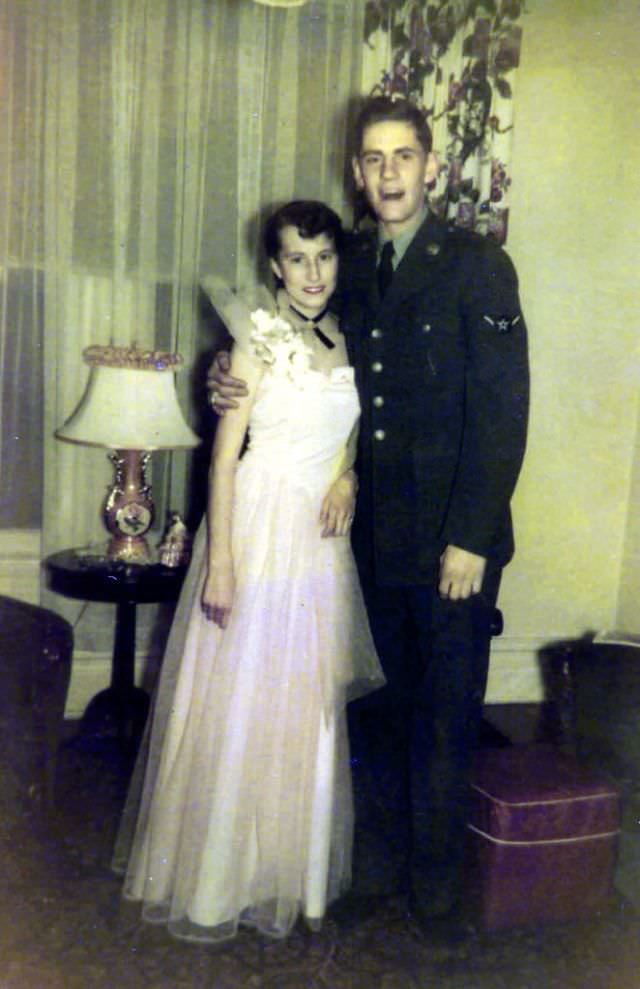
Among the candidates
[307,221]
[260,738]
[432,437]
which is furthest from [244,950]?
[307,221]

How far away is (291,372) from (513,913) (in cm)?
133

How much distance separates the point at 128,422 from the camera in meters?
2.67

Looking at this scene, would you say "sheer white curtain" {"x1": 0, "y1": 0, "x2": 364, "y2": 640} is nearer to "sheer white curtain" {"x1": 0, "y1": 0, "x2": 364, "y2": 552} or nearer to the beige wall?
"sheer white curtain" {"x1": 0, "y1": 0, "x2": 364, "y2": 552}

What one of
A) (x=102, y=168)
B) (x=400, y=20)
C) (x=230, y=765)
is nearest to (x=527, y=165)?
(x=400, y=20)

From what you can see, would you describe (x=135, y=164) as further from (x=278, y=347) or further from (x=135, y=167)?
(x=278, y=347)

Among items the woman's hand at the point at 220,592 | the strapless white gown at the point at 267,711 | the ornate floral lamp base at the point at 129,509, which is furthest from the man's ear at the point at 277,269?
the ornate floral lamp base at the point at 129,509

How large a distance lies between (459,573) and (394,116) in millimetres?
985

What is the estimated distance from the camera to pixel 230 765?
1929 millimetres

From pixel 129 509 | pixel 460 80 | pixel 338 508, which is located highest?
pixel 460 80

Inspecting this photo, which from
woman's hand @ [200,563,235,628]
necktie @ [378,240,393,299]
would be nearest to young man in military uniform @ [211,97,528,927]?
necktie @ [378,240,393,299]

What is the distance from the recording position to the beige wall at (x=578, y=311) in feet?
10.8

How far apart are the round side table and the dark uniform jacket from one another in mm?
830

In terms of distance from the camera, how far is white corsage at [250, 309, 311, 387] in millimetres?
1962

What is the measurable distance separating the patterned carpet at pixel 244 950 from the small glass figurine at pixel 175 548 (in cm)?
83
